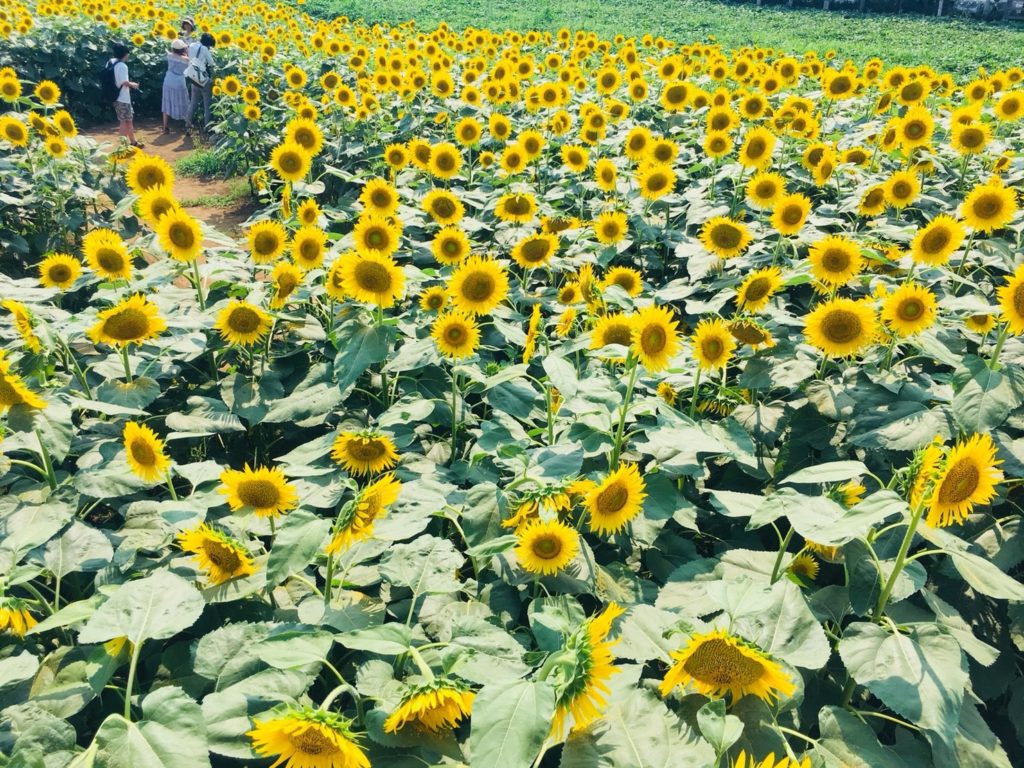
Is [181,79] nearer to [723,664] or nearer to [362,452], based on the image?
[362,452]

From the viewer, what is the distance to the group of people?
12.7 meters

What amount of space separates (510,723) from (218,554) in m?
0.98

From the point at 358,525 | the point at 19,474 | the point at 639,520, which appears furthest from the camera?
the point at 19,474

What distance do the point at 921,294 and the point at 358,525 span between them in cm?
221

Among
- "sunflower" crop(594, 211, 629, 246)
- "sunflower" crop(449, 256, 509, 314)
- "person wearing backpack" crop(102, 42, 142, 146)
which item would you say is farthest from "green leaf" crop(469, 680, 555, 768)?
"person wearing backpack" crop(102, 42, 142, 146)

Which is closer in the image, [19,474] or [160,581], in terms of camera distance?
[160,581]

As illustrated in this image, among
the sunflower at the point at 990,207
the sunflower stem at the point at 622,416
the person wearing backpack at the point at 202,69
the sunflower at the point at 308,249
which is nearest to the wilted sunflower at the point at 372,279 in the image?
the sunflower at the point at 308,249

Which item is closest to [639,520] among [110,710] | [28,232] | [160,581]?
[160,581]

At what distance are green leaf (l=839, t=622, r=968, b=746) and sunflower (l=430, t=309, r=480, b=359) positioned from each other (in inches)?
60.6

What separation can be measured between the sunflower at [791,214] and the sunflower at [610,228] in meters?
0.84

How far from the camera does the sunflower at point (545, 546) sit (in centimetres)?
178

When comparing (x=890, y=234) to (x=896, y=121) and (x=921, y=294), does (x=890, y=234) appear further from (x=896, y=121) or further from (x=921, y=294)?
(x=896, y=121)

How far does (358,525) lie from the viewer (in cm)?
169

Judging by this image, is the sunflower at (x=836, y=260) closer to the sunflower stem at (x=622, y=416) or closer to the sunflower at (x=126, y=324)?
the sunflower stem at (x=622, y=416)
